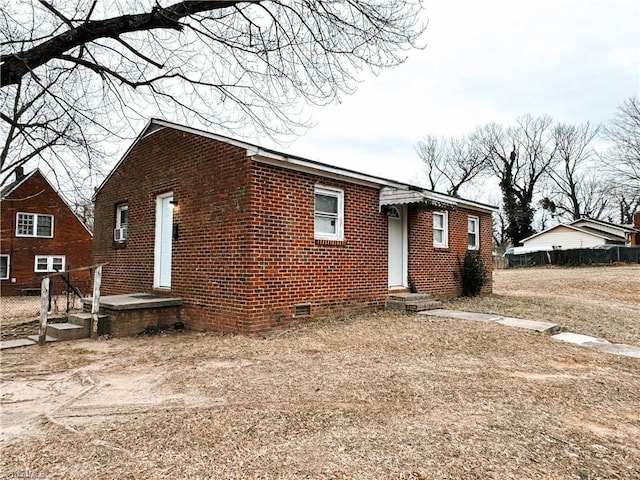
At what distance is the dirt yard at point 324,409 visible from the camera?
2928 mm

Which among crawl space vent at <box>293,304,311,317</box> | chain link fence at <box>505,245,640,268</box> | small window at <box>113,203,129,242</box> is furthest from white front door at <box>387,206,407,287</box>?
chain link fence at <box>505,245,640,268</box>

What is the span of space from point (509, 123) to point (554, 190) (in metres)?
8.61

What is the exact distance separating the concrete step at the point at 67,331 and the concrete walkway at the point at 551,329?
6.59 meters

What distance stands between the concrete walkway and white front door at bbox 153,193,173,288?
18.6 ft

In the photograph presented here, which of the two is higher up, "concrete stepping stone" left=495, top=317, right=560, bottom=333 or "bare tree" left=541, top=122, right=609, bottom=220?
"bare tree" left=541, top=122, right=609, bottom=220

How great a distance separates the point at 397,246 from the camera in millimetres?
10656

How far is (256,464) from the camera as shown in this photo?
292cm

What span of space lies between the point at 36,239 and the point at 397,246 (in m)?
21.7

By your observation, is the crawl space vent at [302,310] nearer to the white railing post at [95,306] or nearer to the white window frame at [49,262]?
the white railing post at [95,306]

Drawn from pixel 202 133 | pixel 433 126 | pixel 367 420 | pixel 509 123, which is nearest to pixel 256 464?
pixel 367 420

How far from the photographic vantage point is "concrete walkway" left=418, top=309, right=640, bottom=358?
21.8ft

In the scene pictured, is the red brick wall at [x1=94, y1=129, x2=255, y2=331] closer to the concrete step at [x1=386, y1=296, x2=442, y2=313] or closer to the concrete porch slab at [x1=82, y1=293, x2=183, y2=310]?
the concrete porch slab at [x1=82, y1=293, x2=183, y2=310]

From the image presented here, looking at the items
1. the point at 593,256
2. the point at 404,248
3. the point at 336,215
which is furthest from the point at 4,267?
the point at 593,256

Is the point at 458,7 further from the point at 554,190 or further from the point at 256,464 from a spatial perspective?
the point at 554,190
